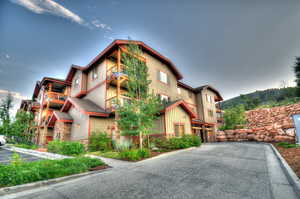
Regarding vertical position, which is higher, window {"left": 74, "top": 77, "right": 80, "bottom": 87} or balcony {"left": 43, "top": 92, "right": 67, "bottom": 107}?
window {"left": 74, "top": 77, "right": 80, "bottom": 87}

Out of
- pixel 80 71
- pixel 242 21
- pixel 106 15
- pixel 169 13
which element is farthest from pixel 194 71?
pixel 80 71

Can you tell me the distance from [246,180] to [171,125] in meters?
9.15

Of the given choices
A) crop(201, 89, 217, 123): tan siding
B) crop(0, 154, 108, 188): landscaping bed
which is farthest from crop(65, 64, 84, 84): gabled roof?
crop(201, 89, 217, 123): tan siding

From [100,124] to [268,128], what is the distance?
18917 millimetres

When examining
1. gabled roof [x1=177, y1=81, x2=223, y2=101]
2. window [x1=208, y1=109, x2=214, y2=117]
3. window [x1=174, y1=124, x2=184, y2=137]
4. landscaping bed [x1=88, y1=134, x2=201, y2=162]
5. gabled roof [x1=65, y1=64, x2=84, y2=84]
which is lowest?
landscaping bed [x1=88, y1=134, x2=201, y2=162]

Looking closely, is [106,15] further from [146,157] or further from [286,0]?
[286,0]

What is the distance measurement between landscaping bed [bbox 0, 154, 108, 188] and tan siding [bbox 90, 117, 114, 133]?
7390mm

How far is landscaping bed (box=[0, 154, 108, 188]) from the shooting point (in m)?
4.07

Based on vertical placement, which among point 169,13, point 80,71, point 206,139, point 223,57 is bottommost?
point 206,139

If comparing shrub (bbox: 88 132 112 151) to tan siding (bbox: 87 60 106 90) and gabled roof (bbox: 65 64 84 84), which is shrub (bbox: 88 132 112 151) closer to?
tan siding (bbox: 87 60 106 90)

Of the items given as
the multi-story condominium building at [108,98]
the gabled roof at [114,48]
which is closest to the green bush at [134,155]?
the multi-story condominium building at [108,98]

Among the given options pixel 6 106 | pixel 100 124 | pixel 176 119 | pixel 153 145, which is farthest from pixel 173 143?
pixel 6 106

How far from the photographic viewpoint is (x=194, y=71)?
77.3 ft

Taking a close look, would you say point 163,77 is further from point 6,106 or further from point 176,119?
point 6,106
